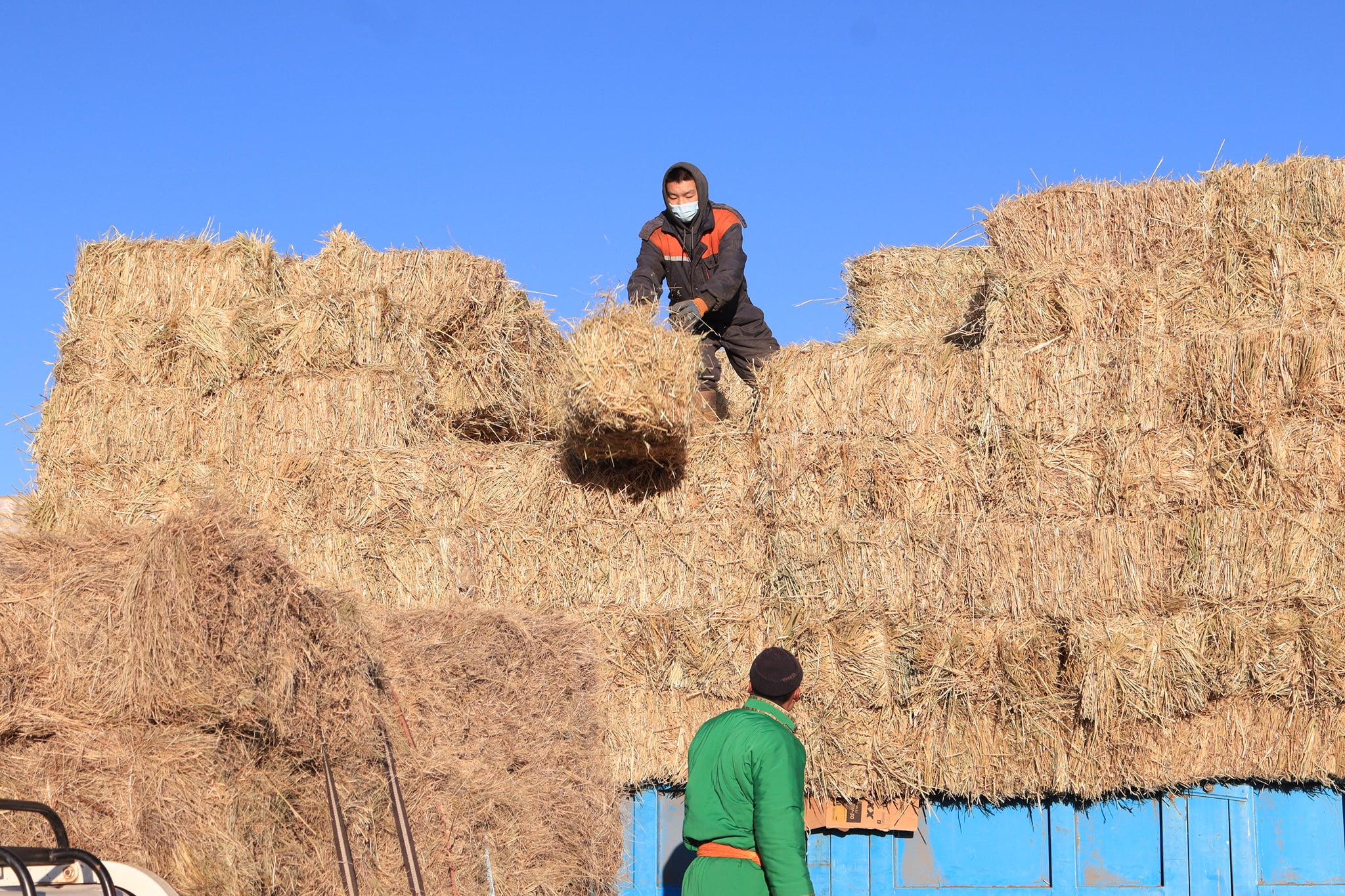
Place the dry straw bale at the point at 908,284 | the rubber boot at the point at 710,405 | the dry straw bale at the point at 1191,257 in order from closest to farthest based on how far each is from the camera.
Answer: the dry straw bale at the point at 1191,257 → the rubber boot at the point at 710,405 → the dry straw bale at the point at 908,284

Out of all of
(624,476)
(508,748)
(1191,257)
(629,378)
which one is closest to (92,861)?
(508,748)

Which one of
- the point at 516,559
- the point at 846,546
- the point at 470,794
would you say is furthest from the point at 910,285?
the point at 470,794

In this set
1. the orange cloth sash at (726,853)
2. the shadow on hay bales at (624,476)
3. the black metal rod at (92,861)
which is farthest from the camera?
the shadow on hay bales at (624,476)

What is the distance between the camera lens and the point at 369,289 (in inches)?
306

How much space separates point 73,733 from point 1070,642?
4753 millimetres

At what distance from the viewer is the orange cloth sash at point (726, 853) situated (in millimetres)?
4887

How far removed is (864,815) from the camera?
6.83 m

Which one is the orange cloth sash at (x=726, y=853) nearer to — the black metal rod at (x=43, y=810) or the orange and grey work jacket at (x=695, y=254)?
the black metal rod at (x=43, y=810)

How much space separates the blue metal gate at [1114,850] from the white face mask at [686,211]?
3949mm

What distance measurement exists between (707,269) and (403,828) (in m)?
4.57

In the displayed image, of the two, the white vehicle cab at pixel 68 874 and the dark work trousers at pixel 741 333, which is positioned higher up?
the dark work trousers at pixel 741 333

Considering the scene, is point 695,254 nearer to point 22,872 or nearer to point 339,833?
point 339,833

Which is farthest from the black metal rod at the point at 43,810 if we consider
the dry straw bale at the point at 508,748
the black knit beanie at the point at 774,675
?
the black knit beanie at the point at 774,675

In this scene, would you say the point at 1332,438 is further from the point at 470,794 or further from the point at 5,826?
the point at 5,826
